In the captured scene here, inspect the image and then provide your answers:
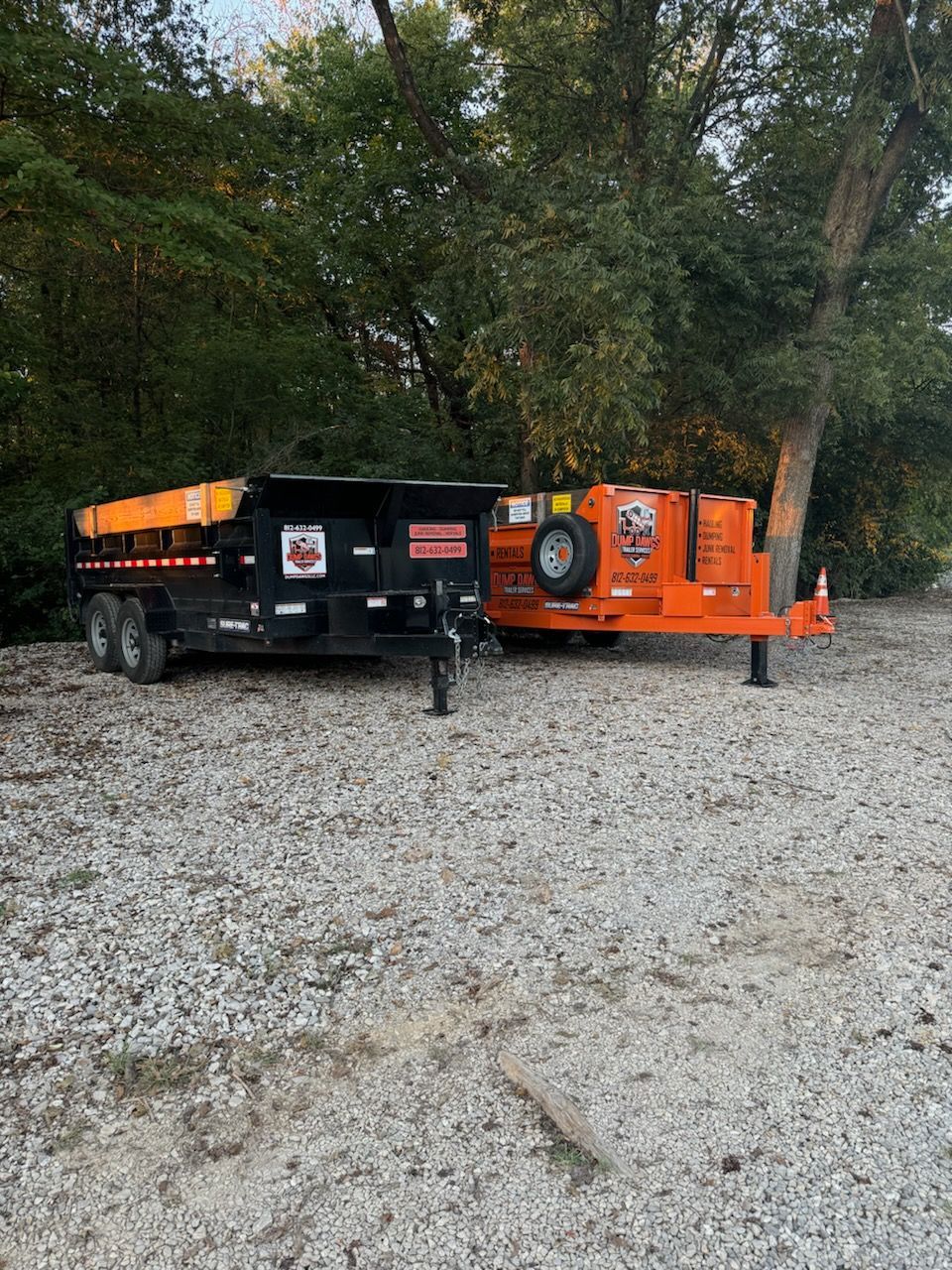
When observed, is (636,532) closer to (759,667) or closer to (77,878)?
(759,667)

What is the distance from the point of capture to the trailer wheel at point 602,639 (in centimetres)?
1211

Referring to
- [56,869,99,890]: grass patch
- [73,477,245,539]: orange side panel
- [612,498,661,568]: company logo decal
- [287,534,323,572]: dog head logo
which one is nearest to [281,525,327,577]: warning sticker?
[287,534,323,572]: dog head logo

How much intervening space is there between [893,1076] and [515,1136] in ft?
3.98

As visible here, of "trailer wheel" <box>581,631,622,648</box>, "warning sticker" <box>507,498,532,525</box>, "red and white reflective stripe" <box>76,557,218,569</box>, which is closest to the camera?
"red and white reflective stripe" <box>76,557,218,569</box>

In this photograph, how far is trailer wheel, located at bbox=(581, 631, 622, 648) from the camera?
1211 cm

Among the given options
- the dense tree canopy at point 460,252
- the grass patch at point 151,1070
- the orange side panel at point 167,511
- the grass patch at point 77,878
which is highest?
the dense tree canopy at point 460,252

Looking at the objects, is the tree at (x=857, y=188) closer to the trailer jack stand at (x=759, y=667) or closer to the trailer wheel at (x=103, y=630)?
the trailer jack stand at (x=759, y=667)

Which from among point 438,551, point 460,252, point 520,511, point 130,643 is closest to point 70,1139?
point 438,551

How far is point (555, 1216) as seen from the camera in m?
2.18

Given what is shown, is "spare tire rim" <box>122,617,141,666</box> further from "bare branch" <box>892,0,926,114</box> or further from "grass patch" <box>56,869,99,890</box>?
"bare branch" <box>892,0,926,114</box>

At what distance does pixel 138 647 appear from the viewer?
9609mm

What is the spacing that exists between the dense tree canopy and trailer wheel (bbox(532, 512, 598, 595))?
206cm

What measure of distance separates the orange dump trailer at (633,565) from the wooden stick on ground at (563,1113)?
22.6 feet

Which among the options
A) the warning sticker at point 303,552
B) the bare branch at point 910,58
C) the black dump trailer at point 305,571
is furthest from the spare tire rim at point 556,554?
the bare branch at point 910,58
